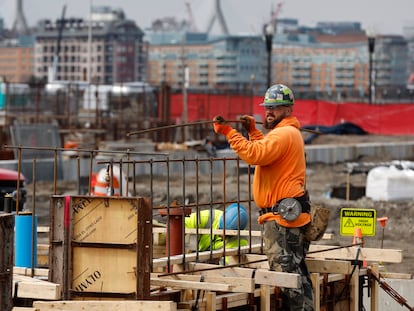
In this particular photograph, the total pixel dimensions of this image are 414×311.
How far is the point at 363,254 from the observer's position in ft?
36.0

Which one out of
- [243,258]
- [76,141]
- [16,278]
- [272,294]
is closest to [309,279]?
[272,294]

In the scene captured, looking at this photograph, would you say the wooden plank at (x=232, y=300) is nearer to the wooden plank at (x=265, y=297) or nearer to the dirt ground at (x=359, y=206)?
the wooden plank at (x=265, y=297)

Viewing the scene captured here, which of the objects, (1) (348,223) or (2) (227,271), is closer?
(2) (227,271)

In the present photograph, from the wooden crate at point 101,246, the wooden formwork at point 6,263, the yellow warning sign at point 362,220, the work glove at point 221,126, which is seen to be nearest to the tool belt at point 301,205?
the work glove at point 221,126

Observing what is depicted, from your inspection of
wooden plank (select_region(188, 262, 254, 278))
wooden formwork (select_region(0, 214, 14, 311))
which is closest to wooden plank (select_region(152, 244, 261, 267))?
wooden plank (select_region(188, 262, 254, 278))

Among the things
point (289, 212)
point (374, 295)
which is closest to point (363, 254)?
point (374, 295)

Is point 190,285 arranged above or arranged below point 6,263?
below

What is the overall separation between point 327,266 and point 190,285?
5.04ft

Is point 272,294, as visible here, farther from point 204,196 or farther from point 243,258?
point 204,196

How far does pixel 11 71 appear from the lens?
640 feet

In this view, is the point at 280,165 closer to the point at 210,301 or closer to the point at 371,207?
the point at 210,301

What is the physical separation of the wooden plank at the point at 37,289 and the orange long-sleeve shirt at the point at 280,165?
163cm

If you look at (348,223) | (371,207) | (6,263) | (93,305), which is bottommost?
(371,207)

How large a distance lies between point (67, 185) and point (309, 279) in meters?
19.5
